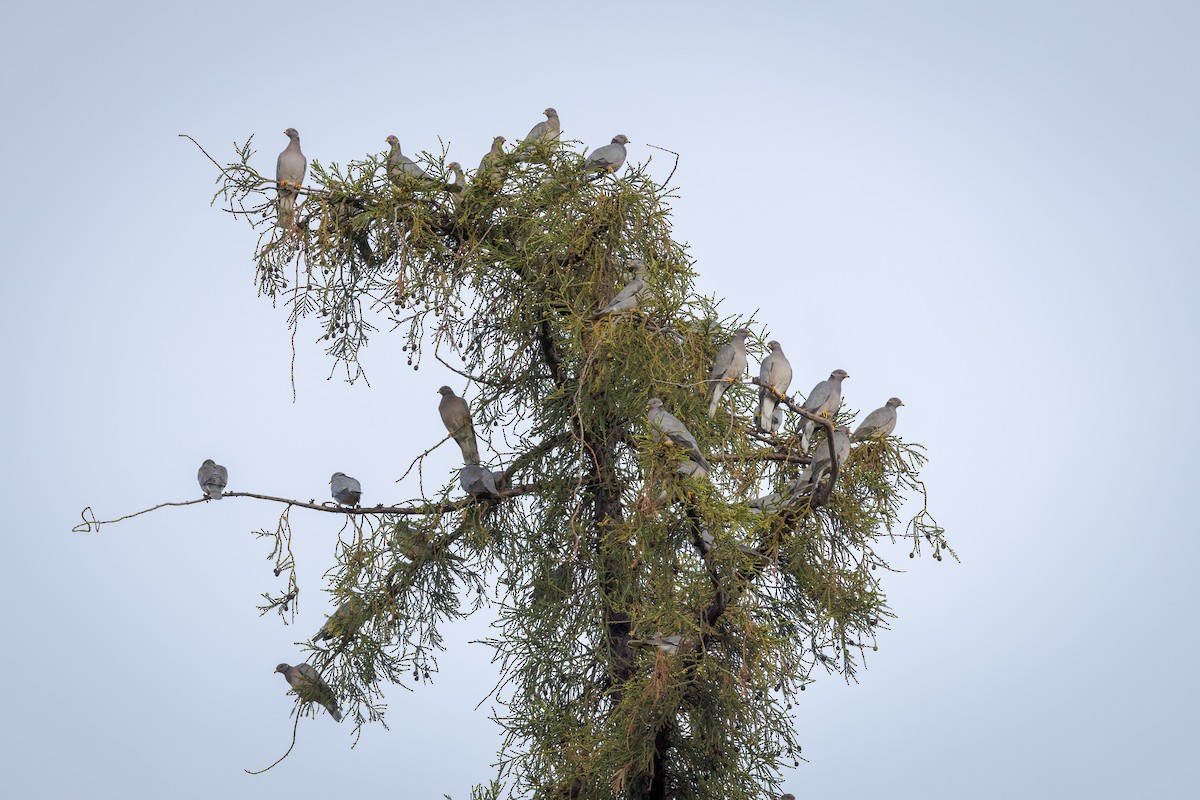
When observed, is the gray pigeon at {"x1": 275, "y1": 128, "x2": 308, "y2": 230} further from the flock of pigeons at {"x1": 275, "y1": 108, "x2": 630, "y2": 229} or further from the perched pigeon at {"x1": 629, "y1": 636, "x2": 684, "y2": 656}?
the perched pigeon at {"x1": 629, "y1": 636, "x2": 684, "y2": 656}

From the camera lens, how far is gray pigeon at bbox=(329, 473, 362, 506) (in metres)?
8.55

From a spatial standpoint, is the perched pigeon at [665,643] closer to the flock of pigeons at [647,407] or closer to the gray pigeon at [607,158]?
the flock of pigeons at [647,407]

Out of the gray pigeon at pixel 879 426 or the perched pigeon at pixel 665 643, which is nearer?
the perched pigeon at pixel 665 643

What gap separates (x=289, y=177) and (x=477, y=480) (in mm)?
2029

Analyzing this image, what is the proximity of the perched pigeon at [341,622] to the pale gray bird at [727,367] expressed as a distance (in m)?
2.28

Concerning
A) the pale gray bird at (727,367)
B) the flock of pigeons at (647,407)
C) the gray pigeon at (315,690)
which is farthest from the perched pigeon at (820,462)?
the gray pigeon at (315,690)

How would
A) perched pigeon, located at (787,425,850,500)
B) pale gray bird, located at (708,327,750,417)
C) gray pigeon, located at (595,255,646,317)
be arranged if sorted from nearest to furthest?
1. perched pigeon, located at (787,425,850,500)
2. gray pigeon, located at (595,255,646,317)
3. pale gray bird, located at (708,327,750,417)

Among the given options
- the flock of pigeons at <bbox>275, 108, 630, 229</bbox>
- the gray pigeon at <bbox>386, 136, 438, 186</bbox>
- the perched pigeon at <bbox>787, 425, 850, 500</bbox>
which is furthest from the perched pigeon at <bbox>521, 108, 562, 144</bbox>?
the perched pigeon at <bbox>787, 425, 850, 500</bbox>

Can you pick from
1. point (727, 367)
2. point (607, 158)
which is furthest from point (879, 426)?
point (607, 158)

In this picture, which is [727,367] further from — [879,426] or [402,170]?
[402,170]

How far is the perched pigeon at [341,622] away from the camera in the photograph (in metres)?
8.45

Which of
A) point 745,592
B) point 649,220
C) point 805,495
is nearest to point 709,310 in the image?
point 649,220

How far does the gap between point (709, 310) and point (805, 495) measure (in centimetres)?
119

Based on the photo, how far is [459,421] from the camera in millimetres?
8617
